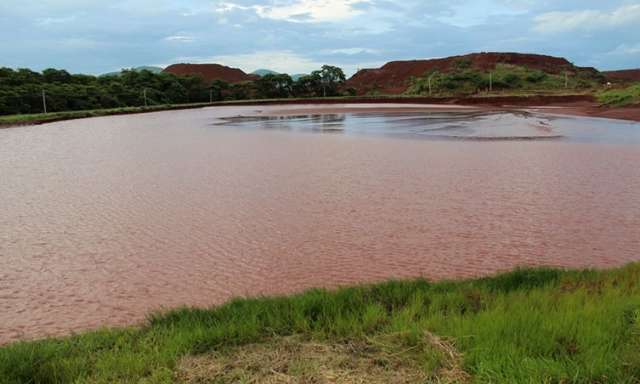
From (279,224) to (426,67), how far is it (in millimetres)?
86682

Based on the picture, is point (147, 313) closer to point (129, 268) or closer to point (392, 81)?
point (129, 268)

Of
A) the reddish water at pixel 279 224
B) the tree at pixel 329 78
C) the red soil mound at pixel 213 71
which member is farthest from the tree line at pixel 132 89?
the red soil mound at pixel 213 71

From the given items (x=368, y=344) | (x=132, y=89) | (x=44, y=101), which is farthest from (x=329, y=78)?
(x=368, y=344)

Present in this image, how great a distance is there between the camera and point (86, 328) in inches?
159

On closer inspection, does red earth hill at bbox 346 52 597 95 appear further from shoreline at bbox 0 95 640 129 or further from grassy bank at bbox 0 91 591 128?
shoreline at bbox 0 95 640 129

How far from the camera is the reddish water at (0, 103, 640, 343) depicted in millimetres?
4953

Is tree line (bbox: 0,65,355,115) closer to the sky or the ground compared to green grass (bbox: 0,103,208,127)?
closer to the sky

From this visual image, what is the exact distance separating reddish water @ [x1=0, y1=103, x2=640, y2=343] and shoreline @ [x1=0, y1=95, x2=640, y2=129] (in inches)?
728

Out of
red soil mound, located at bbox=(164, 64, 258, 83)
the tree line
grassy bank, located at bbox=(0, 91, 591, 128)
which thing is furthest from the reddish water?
red soil mound, located at bbox=(164, 64, 258, 83)

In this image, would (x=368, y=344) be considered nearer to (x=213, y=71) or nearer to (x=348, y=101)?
(x=348, y=101)

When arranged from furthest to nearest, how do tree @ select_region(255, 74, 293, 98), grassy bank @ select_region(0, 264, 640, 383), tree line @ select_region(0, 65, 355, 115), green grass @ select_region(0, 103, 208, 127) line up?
tree @ select_region(255, 74, 293, 98) < tree line @ select_region(0, 65, 355, 115) < green grass @ select_region(0, 103, 208, 127) < grassy bank @ select_region(0, 264, 640, 383)

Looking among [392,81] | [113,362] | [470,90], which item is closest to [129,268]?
[113,362]

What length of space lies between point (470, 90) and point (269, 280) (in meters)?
50.6

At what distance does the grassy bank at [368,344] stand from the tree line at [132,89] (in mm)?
39143
